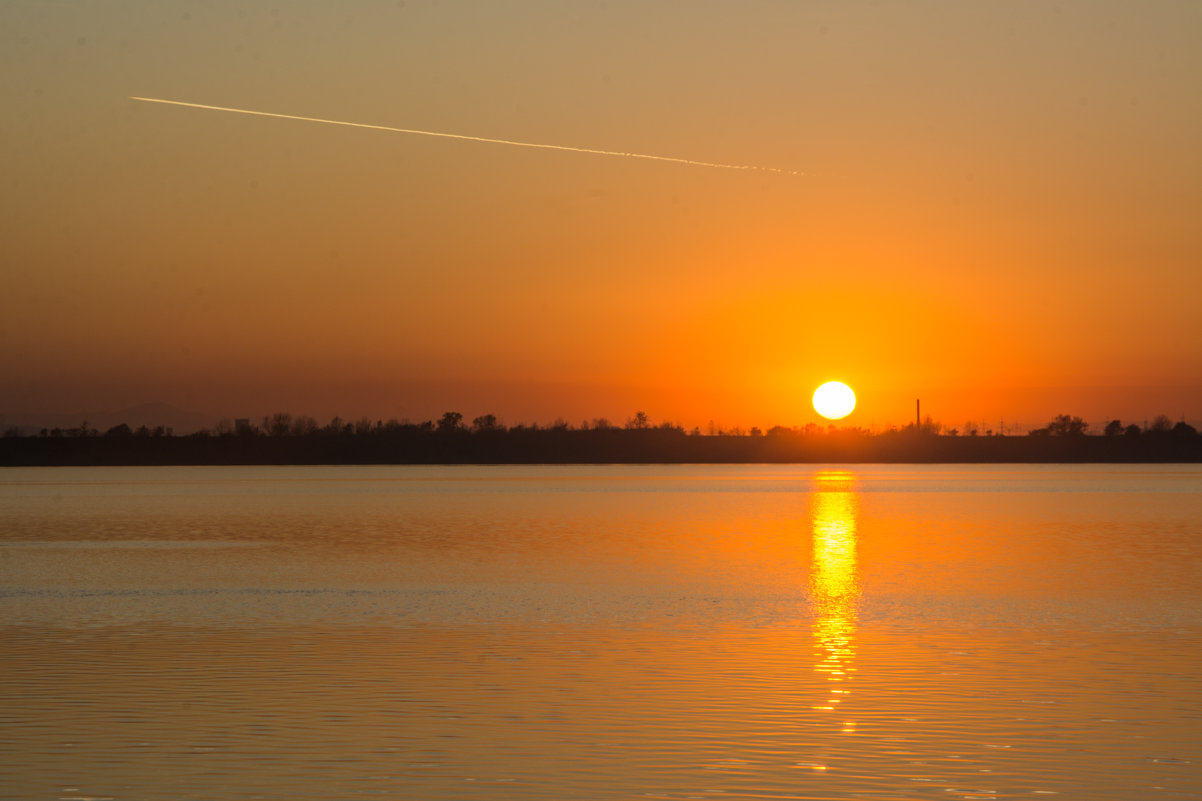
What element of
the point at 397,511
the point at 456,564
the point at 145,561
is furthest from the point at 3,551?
the point at 397,511

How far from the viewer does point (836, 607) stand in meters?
30.8

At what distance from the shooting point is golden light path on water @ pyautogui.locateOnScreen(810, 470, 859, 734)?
2047cm

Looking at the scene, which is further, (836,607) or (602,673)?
(836,607)

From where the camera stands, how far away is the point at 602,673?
21562 millimetres

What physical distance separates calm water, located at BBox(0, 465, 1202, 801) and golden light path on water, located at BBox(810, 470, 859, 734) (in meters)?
0.12

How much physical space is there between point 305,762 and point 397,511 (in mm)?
68358

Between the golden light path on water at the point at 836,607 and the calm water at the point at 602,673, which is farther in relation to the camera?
the golden light path on water at the point at 836,607

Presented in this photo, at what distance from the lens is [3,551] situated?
1939 inches

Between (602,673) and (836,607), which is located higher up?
(836,607)

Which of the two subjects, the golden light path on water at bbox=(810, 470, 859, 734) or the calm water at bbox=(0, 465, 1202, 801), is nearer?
the calm water at bbox=(0, 465, 1202, 801)

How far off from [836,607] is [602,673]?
1046cm

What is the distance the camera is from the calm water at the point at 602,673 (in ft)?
49.2

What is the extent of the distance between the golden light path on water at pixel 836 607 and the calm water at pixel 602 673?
0.41 ft

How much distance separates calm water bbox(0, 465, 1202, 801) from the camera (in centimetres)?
1498
